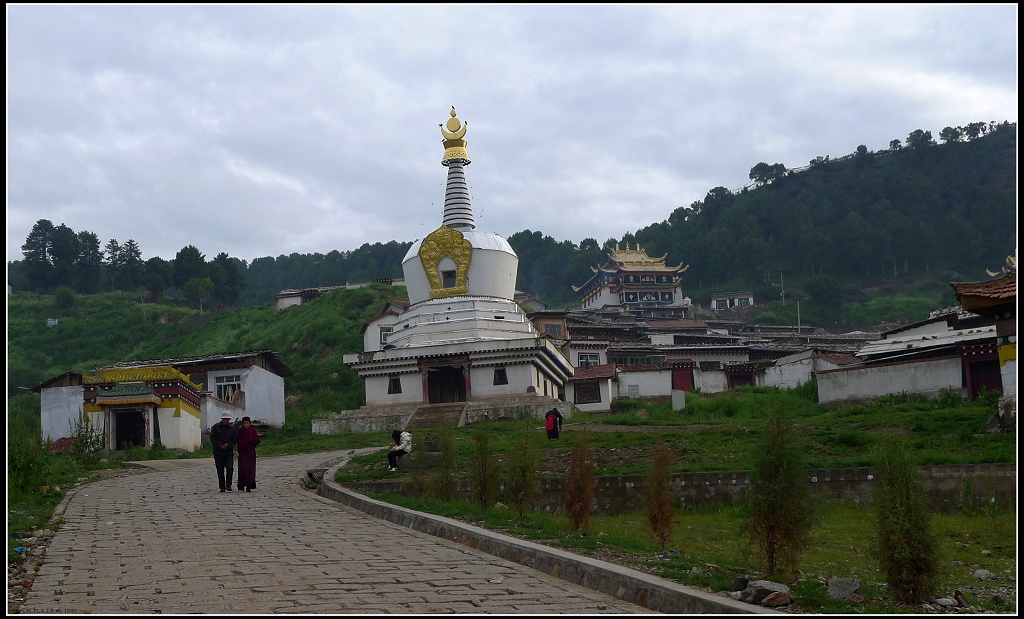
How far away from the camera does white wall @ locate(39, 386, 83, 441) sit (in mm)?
37469

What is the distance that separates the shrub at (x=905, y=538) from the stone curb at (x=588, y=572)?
1.71 m

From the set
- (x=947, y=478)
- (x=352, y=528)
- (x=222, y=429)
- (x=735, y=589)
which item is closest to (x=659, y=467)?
(x=735, y=589)

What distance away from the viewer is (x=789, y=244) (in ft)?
409

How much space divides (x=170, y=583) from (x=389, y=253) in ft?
438

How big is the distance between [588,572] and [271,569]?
334 cm

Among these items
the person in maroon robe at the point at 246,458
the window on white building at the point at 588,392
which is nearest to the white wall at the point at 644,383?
the window on white building at the point at 588,392

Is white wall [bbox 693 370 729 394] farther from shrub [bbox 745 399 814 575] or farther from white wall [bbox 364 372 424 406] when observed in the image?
shrub [bbox 745 399 814 575]

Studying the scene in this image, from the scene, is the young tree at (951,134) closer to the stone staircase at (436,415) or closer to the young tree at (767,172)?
the young tree at (767,172)

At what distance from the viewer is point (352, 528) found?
15219mm

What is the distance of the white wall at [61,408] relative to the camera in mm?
37469

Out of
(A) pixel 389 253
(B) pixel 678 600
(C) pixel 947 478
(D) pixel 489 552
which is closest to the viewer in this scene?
(B) pixel 678 600

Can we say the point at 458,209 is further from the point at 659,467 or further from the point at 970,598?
the point at 970,598

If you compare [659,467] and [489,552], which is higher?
[659,467]

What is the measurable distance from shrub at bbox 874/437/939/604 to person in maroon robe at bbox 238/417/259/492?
546 inches
